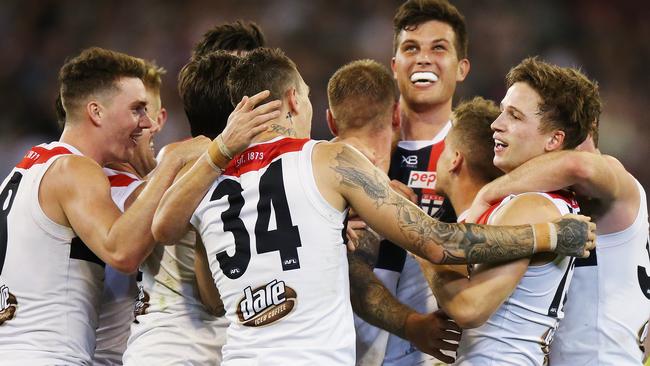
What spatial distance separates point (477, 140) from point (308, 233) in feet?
4.57

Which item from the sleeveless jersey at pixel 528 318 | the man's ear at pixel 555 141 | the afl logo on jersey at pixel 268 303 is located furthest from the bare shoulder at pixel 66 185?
the man's ear at pixel 555 141

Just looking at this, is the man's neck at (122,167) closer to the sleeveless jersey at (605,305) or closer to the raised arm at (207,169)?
the raised arm at (207,169)

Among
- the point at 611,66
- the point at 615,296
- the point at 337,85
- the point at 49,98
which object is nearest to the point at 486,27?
the point at 611,66

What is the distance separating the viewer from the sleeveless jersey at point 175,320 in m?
4.82

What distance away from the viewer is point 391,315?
484 cm

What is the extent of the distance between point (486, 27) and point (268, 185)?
857 centimetres

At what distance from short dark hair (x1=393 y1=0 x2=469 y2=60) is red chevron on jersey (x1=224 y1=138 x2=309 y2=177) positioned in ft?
8.43

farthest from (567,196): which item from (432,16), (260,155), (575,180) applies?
(432,16)

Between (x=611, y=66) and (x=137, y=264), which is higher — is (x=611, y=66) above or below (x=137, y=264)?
above

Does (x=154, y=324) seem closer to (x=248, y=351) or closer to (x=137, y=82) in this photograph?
(x=248, y=351)

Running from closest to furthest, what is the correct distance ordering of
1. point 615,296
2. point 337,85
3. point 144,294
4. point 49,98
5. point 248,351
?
point 248,351
point 615,296
point 144,294
point 337,85
point 49,98

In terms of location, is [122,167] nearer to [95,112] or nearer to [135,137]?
[135,137]

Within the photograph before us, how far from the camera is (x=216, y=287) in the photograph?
471cm

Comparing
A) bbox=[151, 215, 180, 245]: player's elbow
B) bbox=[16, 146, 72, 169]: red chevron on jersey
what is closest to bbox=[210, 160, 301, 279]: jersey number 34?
bbox=[151, 215, 180, 245]: player's elbow
